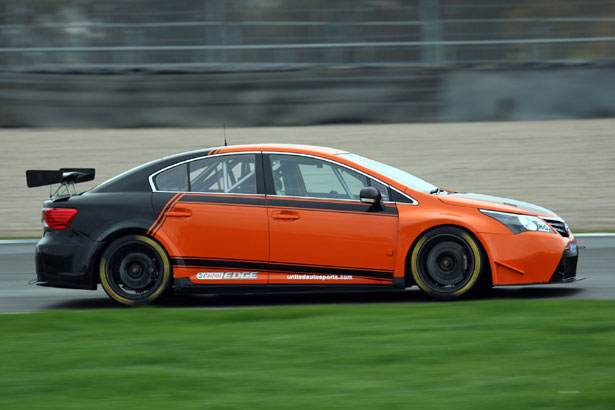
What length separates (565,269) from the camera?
25.8 feet

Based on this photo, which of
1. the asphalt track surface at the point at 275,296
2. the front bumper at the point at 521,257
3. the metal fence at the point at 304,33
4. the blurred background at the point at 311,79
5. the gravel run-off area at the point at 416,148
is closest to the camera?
the front bumper at the point at 521,257

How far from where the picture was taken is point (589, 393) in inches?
190

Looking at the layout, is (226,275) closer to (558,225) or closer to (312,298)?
(312,298)

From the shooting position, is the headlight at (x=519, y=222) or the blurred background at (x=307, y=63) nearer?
the headlight at (x=519, y=222)

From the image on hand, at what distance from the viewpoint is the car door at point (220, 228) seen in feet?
26.0

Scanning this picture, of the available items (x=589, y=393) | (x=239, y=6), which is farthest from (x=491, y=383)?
(x=239, y=6)

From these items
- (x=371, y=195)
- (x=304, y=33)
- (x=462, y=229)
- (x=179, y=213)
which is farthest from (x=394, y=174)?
(x=304, y=33)

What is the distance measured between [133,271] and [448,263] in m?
2.69

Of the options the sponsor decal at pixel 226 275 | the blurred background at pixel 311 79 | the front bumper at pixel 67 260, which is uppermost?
the blurred background at pixel 311 79

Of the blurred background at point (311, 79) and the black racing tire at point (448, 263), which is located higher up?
the blurred background at point (311, 79)

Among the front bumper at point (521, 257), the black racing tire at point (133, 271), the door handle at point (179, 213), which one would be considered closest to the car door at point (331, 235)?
the door handle at point (179, 213)

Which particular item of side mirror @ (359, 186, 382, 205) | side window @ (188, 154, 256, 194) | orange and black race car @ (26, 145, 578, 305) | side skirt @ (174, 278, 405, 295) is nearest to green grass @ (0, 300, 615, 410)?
side skirt @ (174, 278, 405, 295)

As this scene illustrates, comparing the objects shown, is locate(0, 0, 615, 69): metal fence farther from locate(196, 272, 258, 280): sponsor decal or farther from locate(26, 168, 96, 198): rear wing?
locate(196, 272, 258, 280): sponsor decal

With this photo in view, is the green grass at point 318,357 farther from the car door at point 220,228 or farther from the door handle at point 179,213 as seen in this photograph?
the door handle at point 179,213
